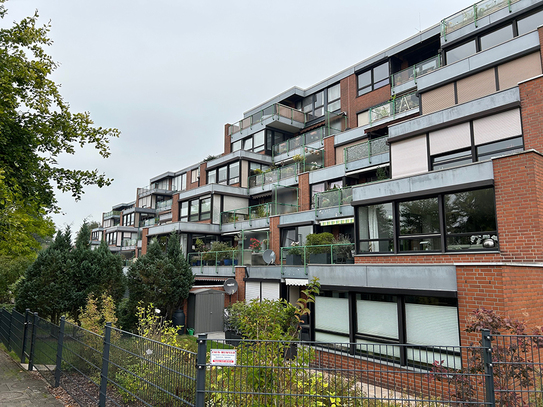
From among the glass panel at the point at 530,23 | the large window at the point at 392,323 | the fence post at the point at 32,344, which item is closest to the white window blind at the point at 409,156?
the large window at the point at 392,323

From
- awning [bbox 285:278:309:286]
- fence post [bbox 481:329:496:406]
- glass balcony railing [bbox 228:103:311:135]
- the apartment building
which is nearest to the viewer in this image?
fence post [bbox 481:329:496:406]

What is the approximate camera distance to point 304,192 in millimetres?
26250

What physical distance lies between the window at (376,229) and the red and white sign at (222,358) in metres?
9.87

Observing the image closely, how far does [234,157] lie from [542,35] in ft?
77.6

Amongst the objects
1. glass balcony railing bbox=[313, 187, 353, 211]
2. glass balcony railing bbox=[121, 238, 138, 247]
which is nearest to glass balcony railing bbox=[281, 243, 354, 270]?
glass balcony railing bbox=[313, 187, 353, 211]

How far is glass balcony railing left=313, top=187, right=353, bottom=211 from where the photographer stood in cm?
2153

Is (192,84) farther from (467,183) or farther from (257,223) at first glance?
(467,183)

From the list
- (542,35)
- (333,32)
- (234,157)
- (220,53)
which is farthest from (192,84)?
(542,35)

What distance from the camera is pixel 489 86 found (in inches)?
609

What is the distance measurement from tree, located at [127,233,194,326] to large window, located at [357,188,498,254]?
11.5 m

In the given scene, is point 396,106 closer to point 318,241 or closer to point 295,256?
point 318,241

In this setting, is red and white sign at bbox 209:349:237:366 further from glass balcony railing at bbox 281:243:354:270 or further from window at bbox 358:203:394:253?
glass balcony railing at bbox 281:243:354:270

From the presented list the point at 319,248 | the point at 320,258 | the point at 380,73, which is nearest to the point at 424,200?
the point at 320,258

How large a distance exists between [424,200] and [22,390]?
1229 centimetres
